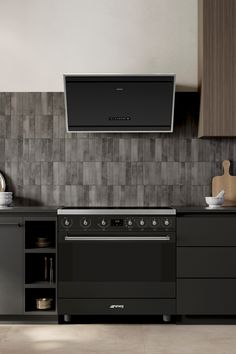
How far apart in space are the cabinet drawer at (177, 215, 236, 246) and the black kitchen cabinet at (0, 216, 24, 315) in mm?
1220

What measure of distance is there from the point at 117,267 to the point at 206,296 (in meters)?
0.71

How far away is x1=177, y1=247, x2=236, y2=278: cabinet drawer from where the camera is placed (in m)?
4.22

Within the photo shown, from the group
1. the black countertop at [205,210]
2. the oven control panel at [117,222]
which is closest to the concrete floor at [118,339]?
the oven control panel at [117,222]

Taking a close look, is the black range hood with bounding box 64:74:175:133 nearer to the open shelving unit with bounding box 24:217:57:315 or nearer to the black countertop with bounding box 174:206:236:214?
the black countertop with bounding box 174:206:236:214

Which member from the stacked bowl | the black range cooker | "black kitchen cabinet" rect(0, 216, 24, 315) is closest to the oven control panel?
the black range cooker

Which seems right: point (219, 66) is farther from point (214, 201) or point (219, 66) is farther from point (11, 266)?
point (11, 266)

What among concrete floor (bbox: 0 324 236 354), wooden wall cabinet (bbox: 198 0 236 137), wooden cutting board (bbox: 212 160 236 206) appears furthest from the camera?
wooden cutting board (bbox: 212 160 236 206)

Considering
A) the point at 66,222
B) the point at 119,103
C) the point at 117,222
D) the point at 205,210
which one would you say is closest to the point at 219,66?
the point at 119,103

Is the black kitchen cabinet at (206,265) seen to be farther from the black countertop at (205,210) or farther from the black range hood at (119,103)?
the black range hood at (119,103)

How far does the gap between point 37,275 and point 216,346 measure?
1639mm

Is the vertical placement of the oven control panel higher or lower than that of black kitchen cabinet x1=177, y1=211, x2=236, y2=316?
higher

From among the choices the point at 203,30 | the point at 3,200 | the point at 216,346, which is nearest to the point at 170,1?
the point at 203,30

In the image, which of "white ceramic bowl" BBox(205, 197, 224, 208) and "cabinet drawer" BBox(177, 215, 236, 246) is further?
"white ceramic bowl" BBox(205, 197, 224, 208)

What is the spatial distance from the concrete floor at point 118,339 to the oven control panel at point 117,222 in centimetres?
74
